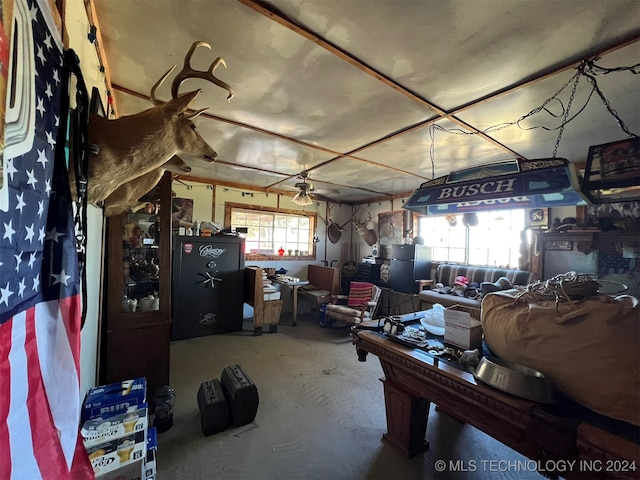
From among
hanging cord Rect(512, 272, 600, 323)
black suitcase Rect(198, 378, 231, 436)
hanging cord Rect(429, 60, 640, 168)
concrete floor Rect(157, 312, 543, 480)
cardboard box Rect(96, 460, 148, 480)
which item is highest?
hanging cord Rect(429, 60, 640, 168)

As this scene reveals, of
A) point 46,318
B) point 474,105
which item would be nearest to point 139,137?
point 46,318

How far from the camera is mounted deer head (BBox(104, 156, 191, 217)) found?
1.59 m

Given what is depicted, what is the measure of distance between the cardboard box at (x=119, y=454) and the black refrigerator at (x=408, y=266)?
15.1ft

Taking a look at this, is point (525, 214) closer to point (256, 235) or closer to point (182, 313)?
point (256, 235)

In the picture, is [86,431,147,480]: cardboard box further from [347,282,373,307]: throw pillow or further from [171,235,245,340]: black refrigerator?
[347,282,373,307]: throw pillow

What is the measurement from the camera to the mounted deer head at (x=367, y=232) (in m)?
6.45

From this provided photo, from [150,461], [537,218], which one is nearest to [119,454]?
[150,461]

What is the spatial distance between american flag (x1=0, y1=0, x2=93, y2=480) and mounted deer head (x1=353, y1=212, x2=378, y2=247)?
593 cm

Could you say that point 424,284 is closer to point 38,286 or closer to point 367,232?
point 367,232

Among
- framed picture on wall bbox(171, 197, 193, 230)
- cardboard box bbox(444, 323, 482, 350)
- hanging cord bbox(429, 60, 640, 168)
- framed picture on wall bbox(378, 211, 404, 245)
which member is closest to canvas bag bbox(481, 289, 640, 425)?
cardboard box bbox(444, 323, 482, 350)

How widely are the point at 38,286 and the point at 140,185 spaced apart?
1.16 meters

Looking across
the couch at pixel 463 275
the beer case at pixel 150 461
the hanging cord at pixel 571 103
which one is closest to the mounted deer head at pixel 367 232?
the couch at pixel 463 275

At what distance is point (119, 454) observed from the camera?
1365mm

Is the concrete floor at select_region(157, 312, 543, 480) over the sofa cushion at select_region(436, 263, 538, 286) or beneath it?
beneath
